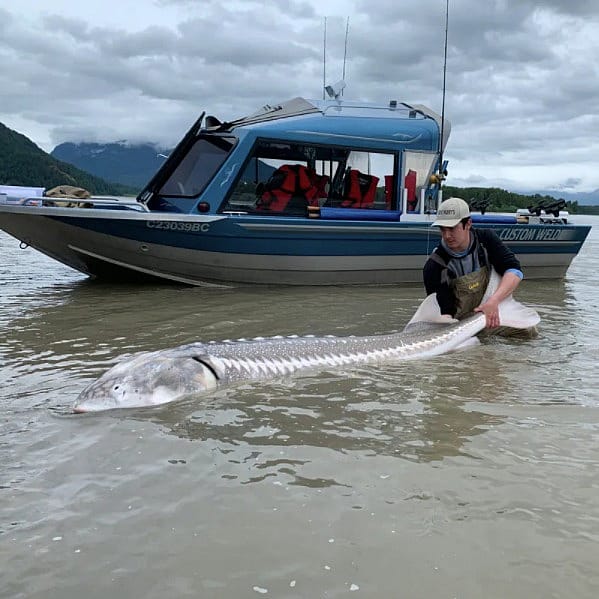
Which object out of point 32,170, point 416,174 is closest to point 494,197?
point 416,174

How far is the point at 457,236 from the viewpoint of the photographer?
5086 mm

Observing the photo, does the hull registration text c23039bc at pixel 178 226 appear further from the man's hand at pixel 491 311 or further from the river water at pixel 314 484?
the man's hand at pixel 491 311

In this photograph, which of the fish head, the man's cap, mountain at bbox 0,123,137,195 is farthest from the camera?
mountain at bbox 0,123,137,195

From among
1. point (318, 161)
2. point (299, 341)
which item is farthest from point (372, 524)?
point (318, 161)

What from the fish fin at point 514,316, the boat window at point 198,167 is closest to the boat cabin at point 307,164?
the boat window at point 198,167

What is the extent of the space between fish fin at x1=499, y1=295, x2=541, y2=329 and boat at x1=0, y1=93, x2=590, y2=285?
3.34 metres

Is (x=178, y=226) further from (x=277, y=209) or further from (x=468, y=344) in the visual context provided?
(x=468, y=344)

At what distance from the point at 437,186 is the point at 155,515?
782 centimetres

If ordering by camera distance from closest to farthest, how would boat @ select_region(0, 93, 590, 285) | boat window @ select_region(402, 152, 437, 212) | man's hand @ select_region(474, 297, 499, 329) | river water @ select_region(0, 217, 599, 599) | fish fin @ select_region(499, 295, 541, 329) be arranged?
river water @ select_region(0, 217, 599, 599), man's hand @ select_region(474, 297, 499, 329), fish fin @ select_region(499, 295, 541, 329), boat @ select_region(0, 93, 590, 285), boat window @ select_region(402, 152, 437, 212)

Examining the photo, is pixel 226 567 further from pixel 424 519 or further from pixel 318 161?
pixel 318 161

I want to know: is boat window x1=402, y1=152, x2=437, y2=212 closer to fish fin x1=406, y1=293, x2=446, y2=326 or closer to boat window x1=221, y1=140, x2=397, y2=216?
boat window x1=221, y1=140, x2=397, y2=216

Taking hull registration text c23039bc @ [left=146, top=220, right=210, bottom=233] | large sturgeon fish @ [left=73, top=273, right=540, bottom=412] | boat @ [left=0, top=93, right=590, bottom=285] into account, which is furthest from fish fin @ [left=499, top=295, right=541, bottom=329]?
hull registration text c23039bc @ [left=146, top=220, right=210, bottom=233]

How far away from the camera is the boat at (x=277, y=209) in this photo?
790cm

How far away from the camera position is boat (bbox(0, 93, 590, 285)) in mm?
7898
